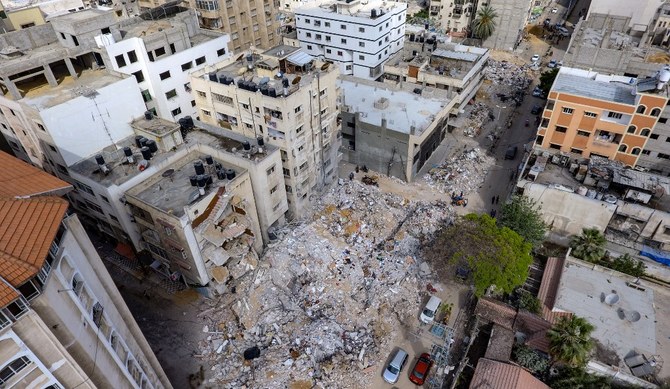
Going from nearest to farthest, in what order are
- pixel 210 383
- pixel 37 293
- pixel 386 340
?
pixel 37 293 → pixel 210 383 → pixel 386 340

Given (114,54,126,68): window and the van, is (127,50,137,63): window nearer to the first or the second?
(114,54,126,68): window

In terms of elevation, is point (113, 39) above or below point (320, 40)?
above

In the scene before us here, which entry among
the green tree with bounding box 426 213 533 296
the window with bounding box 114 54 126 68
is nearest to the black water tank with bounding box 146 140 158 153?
the window with bounding box 114 54 126 68

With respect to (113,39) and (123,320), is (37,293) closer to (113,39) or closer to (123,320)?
(123,320)

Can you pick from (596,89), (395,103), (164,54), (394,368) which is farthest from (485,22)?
(394,368)

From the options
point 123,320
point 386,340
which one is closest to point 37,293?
point 123,320

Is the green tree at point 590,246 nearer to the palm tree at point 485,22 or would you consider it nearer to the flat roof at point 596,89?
the flat roof at point 596,89
